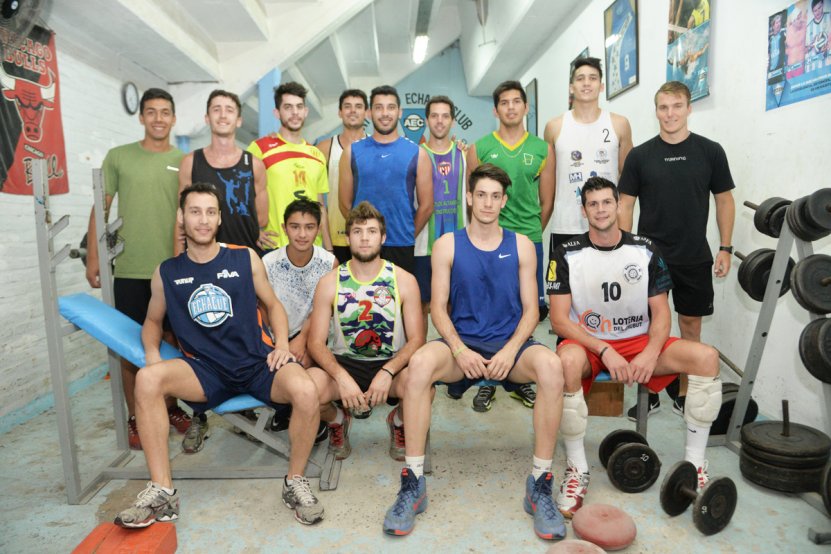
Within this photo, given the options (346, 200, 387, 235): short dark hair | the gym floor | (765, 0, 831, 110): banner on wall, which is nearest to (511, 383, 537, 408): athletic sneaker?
the gym floor

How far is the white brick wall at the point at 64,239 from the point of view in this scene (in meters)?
3.29

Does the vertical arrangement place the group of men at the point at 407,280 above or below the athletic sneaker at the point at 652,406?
above

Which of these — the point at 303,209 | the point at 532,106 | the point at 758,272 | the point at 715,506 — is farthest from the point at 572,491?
the point at 532,106

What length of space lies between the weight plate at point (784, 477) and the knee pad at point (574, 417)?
0.76m

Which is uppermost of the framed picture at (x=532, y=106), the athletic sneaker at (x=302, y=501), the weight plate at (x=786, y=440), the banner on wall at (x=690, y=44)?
the framed picture at (x=532, y=106)

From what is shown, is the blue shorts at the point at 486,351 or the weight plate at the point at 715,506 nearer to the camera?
the weight plate at the point at 715,506

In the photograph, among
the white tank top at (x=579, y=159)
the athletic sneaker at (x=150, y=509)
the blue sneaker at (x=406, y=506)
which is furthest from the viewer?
the white tank top at (x=579, y=159)

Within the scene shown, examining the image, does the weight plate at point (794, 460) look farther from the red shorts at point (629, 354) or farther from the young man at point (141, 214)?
the young man at point (141, 214)

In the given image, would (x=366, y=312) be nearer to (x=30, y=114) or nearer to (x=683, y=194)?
(x=683, y=194)

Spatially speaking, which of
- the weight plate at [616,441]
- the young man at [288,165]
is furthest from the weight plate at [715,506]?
the young man at [288,165]

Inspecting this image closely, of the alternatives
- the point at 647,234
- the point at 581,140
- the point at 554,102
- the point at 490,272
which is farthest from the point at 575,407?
the point at 554,102

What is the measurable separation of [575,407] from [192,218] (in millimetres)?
1826

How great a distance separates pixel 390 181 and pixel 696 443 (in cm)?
200

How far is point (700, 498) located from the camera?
205cm
